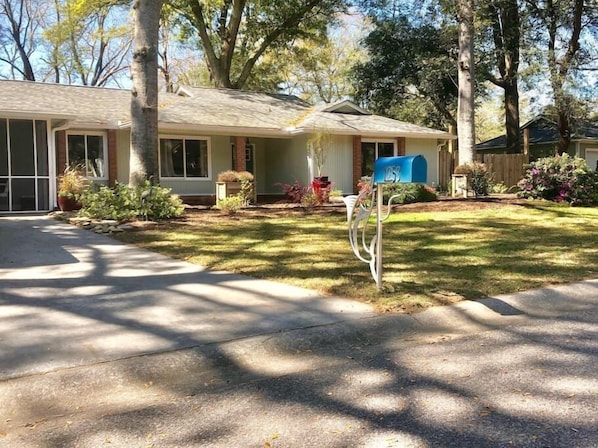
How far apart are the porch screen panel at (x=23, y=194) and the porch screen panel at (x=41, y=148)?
0.39 metres

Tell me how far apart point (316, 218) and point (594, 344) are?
351 inches

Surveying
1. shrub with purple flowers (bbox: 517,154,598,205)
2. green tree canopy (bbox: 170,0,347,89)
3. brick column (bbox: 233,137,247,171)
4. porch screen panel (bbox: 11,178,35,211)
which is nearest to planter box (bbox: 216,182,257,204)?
brick column (bbox: 233,137,247,171)

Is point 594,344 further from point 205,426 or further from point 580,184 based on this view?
point 580,184

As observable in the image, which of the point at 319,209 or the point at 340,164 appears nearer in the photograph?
the point at 319,209

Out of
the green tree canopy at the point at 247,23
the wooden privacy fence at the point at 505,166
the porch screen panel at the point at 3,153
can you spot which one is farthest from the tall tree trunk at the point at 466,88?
the porch screen panel at the point at 3,153

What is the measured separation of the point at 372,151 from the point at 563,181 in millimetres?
7973

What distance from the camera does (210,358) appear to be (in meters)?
4.27

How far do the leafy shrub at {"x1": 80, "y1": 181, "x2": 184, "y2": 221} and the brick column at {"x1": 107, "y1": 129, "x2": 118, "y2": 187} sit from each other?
4987 millimetres

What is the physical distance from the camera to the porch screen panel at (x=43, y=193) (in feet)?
50.5

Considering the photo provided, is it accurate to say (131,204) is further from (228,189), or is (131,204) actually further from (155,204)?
(228,189)

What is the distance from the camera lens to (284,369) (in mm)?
4184

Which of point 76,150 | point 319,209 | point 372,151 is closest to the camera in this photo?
point 319,209

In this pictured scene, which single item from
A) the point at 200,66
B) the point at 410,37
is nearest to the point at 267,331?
the point at 410,37

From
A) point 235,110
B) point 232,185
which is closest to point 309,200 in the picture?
point 232,185
